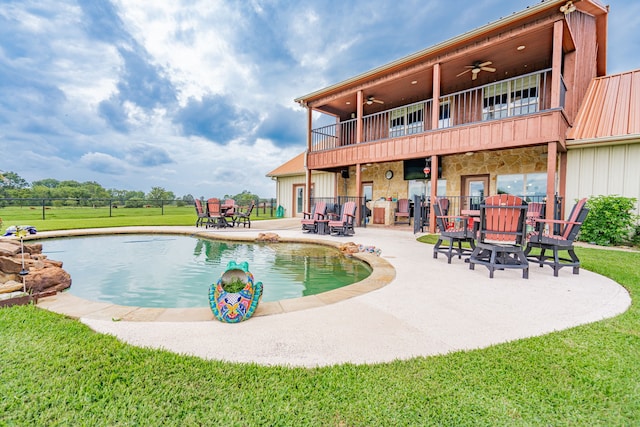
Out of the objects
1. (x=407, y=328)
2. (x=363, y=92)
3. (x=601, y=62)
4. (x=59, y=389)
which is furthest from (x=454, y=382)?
(x=601, y=62)

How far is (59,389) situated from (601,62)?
16097mm

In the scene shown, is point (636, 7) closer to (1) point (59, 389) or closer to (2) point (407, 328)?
(2) point (407, 328)

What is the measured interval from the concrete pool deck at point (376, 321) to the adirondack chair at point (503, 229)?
47cm

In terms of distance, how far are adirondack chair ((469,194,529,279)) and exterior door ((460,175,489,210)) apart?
6249mm

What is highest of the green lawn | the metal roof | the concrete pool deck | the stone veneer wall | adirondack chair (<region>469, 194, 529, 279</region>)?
the metal roof

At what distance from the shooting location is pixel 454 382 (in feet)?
4.78

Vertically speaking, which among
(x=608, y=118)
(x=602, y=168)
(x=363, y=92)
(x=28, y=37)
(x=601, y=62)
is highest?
(x=28, y=37)

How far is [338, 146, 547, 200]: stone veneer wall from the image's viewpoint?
9102 millimetres

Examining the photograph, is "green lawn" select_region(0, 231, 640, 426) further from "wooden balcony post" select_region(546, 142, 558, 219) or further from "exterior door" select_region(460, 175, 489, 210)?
"exterior door" select_region(460, 175, 489, 210)

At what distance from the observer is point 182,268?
4727mm

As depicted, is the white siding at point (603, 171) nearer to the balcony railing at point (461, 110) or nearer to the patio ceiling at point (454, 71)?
the balcony railing at point (461, 110)

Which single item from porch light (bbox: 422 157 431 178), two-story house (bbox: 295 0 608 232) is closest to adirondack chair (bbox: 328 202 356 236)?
two-story house (bbox: 295 0 608 232)

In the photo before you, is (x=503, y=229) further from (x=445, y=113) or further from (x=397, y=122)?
(x=397, y=122)

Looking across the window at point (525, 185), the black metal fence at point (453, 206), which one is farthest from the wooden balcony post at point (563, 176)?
the window at point (525, 185)
